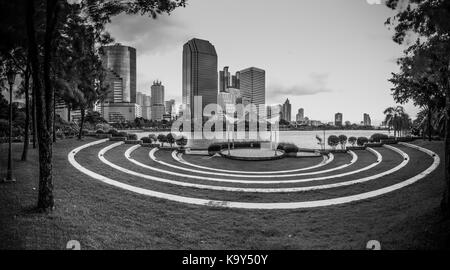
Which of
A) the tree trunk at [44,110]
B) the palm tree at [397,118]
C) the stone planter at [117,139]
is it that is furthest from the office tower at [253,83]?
the tree trunk at [44,110]

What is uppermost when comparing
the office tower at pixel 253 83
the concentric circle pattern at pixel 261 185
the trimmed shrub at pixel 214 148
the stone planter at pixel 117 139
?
the office tower at pixel 253 83

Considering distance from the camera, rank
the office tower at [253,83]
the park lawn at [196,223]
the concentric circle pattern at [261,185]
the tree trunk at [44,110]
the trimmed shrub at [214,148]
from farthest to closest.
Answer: the office tower at [253,83]
the trimmed shrub at [214,148]
the concentric circle pattern at [261,185]
the tree trunk at [44,110]
the park lawn at [196,223]

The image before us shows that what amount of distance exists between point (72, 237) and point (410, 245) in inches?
362

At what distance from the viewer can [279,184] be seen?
15156 millimetres

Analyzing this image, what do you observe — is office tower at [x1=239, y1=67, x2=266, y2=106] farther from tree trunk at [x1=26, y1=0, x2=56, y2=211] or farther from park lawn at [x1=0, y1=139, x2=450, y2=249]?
tree trunk at [x1=26, y1=0, x2=56, y2=211]

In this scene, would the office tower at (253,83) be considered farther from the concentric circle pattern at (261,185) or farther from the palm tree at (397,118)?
the concentric circle pattern at (261,185)

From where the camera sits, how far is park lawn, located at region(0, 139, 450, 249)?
640 centimetres

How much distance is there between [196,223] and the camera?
8.66 meters

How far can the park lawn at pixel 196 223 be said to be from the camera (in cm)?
640

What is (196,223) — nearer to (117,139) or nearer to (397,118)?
(117,139)

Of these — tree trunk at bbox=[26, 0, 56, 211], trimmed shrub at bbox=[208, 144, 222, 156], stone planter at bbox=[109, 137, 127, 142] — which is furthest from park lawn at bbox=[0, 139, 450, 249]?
trimmed shrub at bbox=[208, 144, 222, 156]

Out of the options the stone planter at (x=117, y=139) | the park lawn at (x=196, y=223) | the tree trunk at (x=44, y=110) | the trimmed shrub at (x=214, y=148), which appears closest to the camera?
the park lawn at (x=196, y=223)

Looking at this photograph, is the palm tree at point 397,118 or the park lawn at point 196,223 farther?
the palm tree at point 397,118

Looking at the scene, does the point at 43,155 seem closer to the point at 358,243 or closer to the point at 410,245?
the point at 358,243
